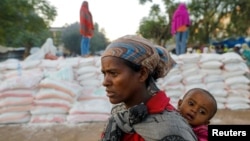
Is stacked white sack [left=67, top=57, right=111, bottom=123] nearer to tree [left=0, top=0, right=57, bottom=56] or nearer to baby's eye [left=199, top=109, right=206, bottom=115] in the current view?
baby's eye [left=199, top=109, right=206, bottom=115]

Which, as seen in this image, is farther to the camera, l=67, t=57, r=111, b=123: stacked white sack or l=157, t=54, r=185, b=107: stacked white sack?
l=157, t=54, r=185, b=107: stacked white sack

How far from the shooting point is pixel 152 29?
20.7m

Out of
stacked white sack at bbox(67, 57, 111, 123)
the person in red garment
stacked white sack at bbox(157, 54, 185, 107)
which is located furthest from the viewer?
stacked white sack at bbox(157, 54, 185, 107)

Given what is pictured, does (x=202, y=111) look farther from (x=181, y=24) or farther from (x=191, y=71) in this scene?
(x=181, y=24)

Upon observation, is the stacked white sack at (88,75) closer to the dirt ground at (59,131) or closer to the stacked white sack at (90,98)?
the stacked white sack at (90,98)

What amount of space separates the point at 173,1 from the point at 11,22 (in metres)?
10.8

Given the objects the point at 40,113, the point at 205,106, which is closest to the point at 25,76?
the point at 40,113

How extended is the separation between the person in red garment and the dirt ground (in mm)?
2681

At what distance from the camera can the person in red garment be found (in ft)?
3.00

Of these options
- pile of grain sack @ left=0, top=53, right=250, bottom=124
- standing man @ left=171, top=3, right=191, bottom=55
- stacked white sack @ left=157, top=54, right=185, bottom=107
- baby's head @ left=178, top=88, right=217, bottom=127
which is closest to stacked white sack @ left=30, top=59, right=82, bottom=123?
pile of grain sack @ left=0, top=53, right=250, bottom=124

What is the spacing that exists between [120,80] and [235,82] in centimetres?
453

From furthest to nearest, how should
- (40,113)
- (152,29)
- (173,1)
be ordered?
(152,29)
(173,1)
(40,113)

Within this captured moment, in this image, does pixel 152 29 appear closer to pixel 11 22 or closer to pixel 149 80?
pixel 11 22

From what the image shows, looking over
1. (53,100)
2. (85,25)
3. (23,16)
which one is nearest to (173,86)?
(53,100)
